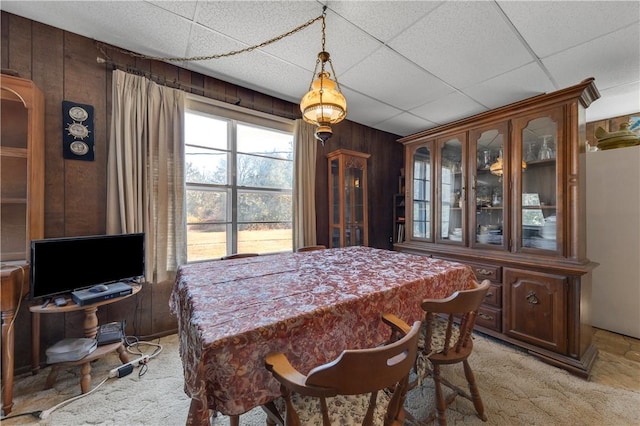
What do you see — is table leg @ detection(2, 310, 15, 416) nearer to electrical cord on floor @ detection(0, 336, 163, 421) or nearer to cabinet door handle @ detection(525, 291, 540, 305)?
electrical cord on floor @ detection(0, 336, 163, 421)

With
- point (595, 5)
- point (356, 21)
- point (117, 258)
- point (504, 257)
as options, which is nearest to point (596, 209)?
point (504, 257)

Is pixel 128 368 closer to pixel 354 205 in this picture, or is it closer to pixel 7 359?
pixel 7 359

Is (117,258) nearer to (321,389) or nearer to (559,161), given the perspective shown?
(321,389)

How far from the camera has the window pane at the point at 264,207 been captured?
9.59 feet

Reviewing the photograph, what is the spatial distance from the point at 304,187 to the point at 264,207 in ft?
1.86

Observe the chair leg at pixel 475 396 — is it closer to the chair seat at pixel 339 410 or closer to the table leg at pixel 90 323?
the chair seat at pixel 339 410

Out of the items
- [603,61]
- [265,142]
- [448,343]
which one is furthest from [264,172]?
[603,61]

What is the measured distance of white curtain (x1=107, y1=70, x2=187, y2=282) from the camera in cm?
209

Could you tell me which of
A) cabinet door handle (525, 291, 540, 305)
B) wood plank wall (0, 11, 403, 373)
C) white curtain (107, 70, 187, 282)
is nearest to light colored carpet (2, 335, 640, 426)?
wood plank wall (0, 11, 403, 373)

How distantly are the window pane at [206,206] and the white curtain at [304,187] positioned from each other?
2.84 ft

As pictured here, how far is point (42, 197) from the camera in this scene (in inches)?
70.2

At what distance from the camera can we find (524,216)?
7.77ft

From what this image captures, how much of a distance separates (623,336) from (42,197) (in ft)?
17.5

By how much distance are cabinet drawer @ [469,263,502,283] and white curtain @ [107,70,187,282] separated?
3.00m
